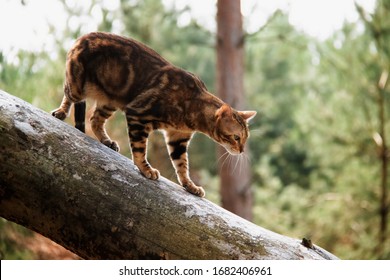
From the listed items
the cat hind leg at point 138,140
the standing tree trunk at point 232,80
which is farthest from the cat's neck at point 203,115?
the standing tree trunk at point 232,80

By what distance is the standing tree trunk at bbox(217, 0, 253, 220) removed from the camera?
171 inches

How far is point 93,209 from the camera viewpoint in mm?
1997

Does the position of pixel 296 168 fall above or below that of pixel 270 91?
below

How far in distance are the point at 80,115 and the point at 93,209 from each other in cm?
69

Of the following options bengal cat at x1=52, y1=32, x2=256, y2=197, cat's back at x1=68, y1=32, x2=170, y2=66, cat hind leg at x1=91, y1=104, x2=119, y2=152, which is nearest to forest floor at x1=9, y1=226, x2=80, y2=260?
cat hind leg at x1=91, y1=104, x2=119, y2=152

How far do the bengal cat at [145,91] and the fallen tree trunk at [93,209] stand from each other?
1.10 ft

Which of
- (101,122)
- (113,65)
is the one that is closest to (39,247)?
(101,122)

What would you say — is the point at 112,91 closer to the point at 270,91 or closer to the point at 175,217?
the point at 175,217

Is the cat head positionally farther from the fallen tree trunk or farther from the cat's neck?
the fallen tree trunk

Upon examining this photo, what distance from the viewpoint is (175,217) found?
206cm

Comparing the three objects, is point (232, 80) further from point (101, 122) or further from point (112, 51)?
point (112, 51)

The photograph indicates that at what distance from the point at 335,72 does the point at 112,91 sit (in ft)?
11.8
